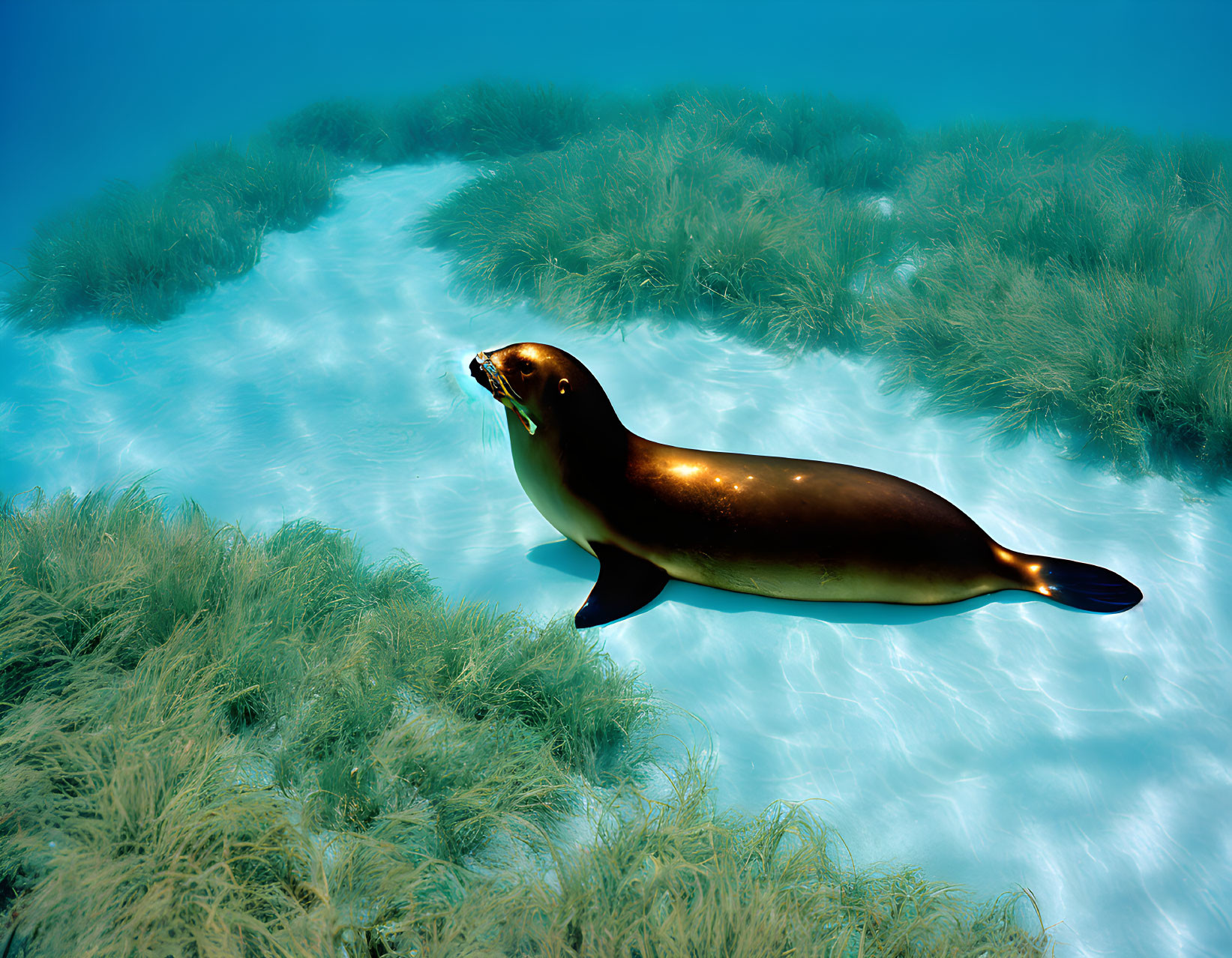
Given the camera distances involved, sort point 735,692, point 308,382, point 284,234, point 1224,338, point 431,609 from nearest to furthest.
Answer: point 735,692
point 431,609
point 1224,338
point 308,382
point 284,234

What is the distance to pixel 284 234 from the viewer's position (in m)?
6.27

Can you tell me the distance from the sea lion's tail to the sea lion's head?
1.88 meters

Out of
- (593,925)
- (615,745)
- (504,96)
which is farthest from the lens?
(504,96)

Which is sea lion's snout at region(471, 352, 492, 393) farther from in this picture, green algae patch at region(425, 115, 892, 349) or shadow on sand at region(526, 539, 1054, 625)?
green algae patch at region(425, 115, 892, 349)

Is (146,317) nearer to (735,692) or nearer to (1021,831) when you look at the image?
(735,692)

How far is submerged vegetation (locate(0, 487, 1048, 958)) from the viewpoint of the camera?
1459 millimetres

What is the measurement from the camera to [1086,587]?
262 centimetres

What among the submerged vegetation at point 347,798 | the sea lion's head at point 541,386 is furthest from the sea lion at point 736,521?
the submerged vegetation at point 347,798

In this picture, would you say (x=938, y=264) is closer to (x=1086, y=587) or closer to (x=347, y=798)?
(x=1086, y=587)

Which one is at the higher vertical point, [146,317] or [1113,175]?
[1113,175]

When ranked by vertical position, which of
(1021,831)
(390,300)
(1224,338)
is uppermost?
(1224,338)

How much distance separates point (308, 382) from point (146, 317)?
2028mm

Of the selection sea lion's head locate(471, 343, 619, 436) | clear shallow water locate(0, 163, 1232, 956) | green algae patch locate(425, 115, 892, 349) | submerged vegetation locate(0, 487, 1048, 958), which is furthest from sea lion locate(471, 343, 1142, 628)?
green algae patch locate(425, 115, 892, 349)

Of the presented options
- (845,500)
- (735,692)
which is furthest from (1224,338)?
(735,692)
